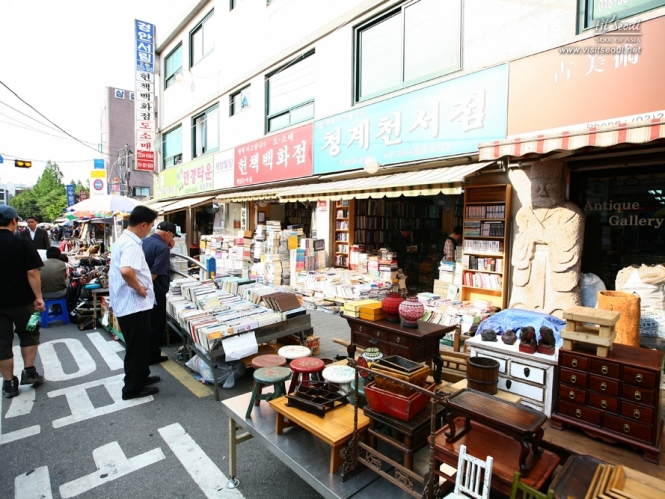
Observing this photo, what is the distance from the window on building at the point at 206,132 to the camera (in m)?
14.7

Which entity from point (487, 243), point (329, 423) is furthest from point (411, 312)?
point (487, 243)

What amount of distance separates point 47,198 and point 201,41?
42.1 m

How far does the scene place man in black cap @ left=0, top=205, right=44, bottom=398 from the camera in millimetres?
4238

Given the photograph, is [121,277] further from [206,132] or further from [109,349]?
[206,132]

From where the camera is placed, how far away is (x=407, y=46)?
7613mm

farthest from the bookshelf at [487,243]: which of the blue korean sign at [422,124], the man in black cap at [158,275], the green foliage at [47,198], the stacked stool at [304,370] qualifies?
the green foliage at [47,198]

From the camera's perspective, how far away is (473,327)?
19.1 ft

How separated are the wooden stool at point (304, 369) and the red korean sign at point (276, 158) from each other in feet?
24.7

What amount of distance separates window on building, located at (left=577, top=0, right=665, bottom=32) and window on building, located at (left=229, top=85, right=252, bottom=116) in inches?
386

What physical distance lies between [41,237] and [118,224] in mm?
3898

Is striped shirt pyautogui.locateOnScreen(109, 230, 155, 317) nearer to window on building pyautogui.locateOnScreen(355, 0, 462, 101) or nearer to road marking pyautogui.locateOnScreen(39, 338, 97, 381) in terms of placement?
road marking pyautogui.locateOnScreen(39, 338, 97, 381)

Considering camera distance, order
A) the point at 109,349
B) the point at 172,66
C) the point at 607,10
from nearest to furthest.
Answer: the point at 607,10
the point at 109,349
the point at 172,66

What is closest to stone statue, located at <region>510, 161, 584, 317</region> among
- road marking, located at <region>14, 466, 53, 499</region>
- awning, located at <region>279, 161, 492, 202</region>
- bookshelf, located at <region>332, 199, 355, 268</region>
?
awning, located at <region>279, 161, 492, 202</region>

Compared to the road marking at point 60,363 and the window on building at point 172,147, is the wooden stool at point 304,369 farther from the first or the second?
the window on building at point 172,147
